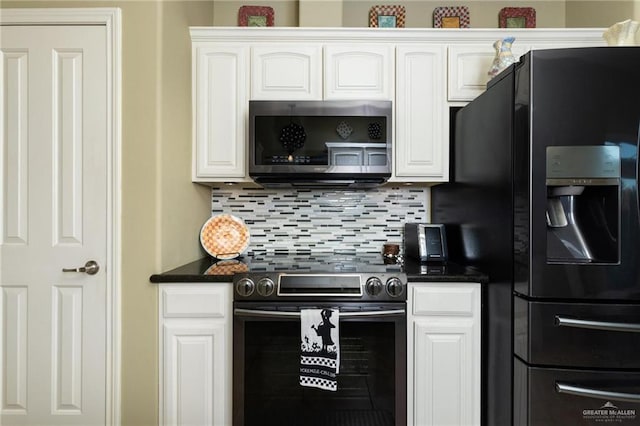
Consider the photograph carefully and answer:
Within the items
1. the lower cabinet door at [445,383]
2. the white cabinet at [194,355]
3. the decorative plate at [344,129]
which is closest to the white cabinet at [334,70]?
the decorative plate at [344,129]

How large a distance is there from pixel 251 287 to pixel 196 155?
35.1 inches

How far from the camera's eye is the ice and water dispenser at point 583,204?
1354mm

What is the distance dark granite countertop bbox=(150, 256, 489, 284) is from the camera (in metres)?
1.71

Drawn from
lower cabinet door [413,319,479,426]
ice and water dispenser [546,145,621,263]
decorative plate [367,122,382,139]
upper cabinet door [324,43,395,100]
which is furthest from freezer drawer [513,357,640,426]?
upper cabinet door [324,43,395,100]

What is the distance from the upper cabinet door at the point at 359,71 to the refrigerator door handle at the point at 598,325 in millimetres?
1420

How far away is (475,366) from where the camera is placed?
5.64 ft

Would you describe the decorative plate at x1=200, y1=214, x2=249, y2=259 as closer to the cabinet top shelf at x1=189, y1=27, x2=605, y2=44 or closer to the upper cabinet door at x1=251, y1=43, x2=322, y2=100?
the upper cabinet door at x1=251, y1=43, x2=322, y2=100

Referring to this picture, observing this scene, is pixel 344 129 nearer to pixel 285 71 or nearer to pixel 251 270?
pixel 285 71

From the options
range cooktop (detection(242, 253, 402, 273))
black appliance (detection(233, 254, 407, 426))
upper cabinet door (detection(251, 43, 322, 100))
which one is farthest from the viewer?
upper cabinet door (detection(251, 43, 322, 100))

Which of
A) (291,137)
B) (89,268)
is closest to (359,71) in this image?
(291,137)

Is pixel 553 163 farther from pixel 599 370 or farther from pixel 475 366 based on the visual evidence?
pixel 475 366

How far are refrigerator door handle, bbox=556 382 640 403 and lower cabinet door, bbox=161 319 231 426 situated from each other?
144 cm

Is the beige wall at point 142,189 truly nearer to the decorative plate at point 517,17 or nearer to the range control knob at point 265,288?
the range control knob at point 265,288

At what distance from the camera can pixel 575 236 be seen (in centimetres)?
145
